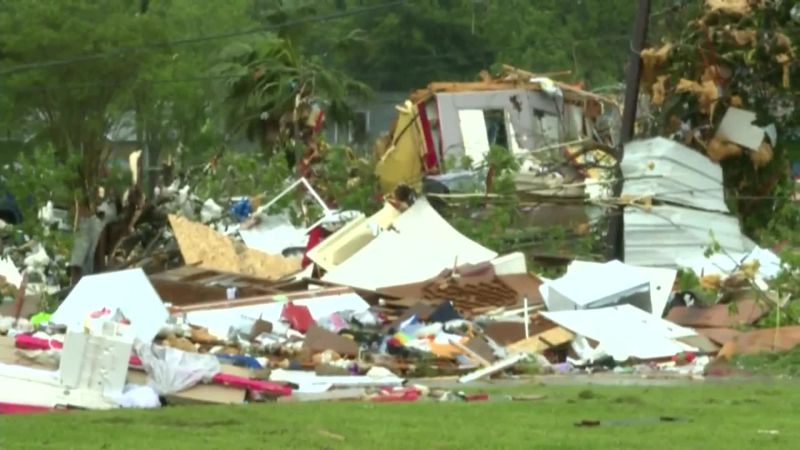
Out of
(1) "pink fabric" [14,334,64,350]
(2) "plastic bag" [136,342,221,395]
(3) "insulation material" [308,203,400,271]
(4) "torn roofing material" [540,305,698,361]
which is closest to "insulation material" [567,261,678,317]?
(4) "torn roofing material" [540,305,698,361]

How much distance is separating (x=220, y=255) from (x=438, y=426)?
560 inches

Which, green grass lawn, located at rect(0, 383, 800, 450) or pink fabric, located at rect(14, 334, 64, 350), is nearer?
green grass lawn, located at rect(0, 383, 800, 450)

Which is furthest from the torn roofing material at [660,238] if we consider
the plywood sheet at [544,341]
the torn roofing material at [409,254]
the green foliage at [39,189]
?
the green foliage at [39,189]

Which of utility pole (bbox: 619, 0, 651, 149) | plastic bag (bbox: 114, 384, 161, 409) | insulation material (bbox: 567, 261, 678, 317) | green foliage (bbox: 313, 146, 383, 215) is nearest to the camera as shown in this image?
plastic bag (bbox: 114, 384, 161, 409)

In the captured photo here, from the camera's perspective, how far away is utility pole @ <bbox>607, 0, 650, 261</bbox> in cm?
2562

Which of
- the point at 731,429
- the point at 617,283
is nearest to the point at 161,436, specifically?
the point at 731,429

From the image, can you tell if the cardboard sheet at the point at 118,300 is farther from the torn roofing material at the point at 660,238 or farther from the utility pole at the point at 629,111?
the torn roofing material at the point at 660,238

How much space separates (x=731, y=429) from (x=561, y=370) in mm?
6473

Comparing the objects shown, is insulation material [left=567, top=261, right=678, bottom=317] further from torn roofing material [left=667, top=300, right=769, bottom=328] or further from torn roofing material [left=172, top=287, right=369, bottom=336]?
torn roofing material [left=172, top=287, right=369, bottom=336]

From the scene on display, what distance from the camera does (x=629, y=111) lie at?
26.0 metres

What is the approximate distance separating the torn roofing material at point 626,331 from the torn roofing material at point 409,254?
12.3 ft

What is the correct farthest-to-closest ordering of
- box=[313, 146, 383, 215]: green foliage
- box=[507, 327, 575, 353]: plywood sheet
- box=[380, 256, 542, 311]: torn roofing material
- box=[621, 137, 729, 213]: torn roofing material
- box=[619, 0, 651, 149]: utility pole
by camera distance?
box=[313, 146, 383, 215]: green foliage
box=[621, 137, 729, 213]: torn roofing material
box=[619, 0, 651, 149]: utility pole
box=[380, 256, 542, 311]: torn roofing material
box=[507, 327, 575, 353]: plywood sheet

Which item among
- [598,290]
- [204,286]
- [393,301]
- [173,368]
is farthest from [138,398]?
[204,286]

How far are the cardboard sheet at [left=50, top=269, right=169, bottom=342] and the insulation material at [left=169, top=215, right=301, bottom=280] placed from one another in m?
4.05
